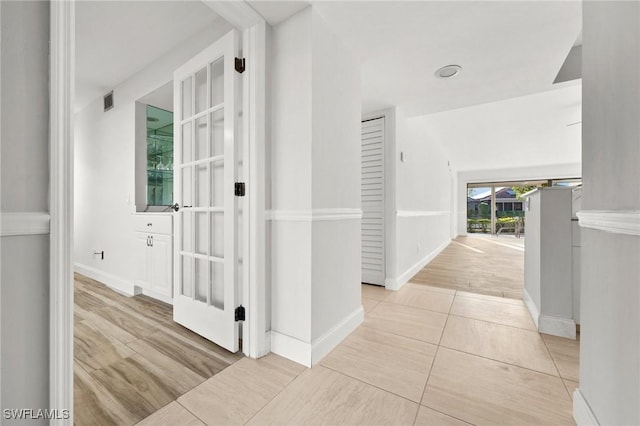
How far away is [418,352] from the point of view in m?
1.56

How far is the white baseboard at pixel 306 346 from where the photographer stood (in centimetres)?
144

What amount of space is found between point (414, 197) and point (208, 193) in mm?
2792

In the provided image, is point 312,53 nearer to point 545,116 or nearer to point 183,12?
point 183,12

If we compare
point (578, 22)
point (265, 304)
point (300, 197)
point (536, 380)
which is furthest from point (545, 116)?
point (265, 304)

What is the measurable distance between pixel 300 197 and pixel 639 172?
1.27m

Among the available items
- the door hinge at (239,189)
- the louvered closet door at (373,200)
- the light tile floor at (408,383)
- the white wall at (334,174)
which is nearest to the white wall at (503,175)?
the louvered closet door at (373,200)

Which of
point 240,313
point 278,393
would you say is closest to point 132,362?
point 240,313

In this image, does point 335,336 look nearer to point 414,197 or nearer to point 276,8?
point 276,8

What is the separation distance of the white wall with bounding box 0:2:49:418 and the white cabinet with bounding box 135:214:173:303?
1577mm

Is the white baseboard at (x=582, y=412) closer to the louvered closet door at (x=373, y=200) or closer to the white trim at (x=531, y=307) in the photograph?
the white trim at (x=531, y=307)

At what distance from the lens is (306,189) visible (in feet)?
4.78

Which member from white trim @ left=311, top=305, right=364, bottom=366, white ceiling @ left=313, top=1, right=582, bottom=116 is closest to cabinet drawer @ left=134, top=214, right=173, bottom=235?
white trim @ left=311, top=305, right=364, bottom=366

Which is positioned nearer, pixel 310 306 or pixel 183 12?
pixel 310 306

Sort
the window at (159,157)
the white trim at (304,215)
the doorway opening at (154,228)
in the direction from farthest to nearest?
the window at (159,157)
the white trim at (304,215)
the doorway opening at (154,228)
